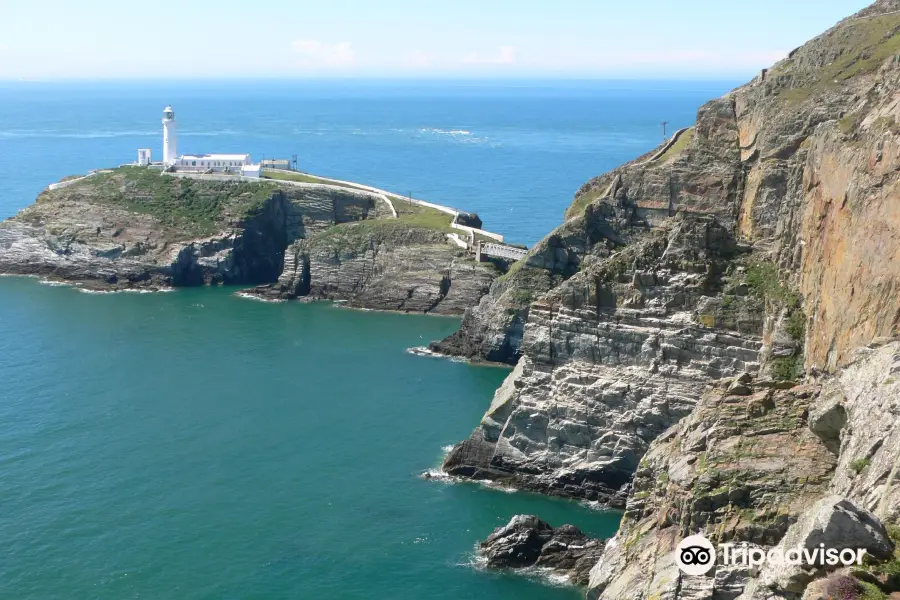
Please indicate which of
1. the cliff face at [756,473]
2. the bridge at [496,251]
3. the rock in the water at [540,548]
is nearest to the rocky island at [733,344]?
the cliff face at [756,473]

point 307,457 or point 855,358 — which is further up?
point 855,358

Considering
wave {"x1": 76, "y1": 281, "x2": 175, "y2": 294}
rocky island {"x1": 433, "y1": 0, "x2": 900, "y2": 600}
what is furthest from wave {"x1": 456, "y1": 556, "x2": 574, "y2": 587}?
wave {"x1": 76, "y1": 281, "x2": 175, "y2": 294}

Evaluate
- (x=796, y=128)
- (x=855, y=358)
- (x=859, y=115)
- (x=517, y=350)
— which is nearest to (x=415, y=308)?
(x=517, y=350)

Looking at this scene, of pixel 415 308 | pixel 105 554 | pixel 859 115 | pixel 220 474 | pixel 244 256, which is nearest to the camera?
pixel 859 115

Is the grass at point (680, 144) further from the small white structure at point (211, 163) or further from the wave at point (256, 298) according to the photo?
the small white structure at point (211, 163)

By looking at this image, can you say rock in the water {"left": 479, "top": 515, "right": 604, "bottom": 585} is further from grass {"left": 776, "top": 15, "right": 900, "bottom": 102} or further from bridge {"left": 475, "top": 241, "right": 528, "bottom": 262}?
bridge {"left": 475, "top": 241, "right": 528, "bottom": 262}

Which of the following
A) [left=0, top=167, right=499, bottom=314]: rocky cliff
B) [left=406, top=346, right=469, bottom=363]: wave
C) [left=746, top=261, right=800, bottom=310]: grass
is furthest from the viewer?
[left=0, top=167, right=499, bottom=314]: rocky cliff

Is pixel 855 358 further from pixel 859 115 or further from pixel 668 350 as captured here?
pixel 668 350

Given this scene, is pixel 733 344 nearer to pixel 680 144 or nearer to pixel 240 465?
pixel 240 465
